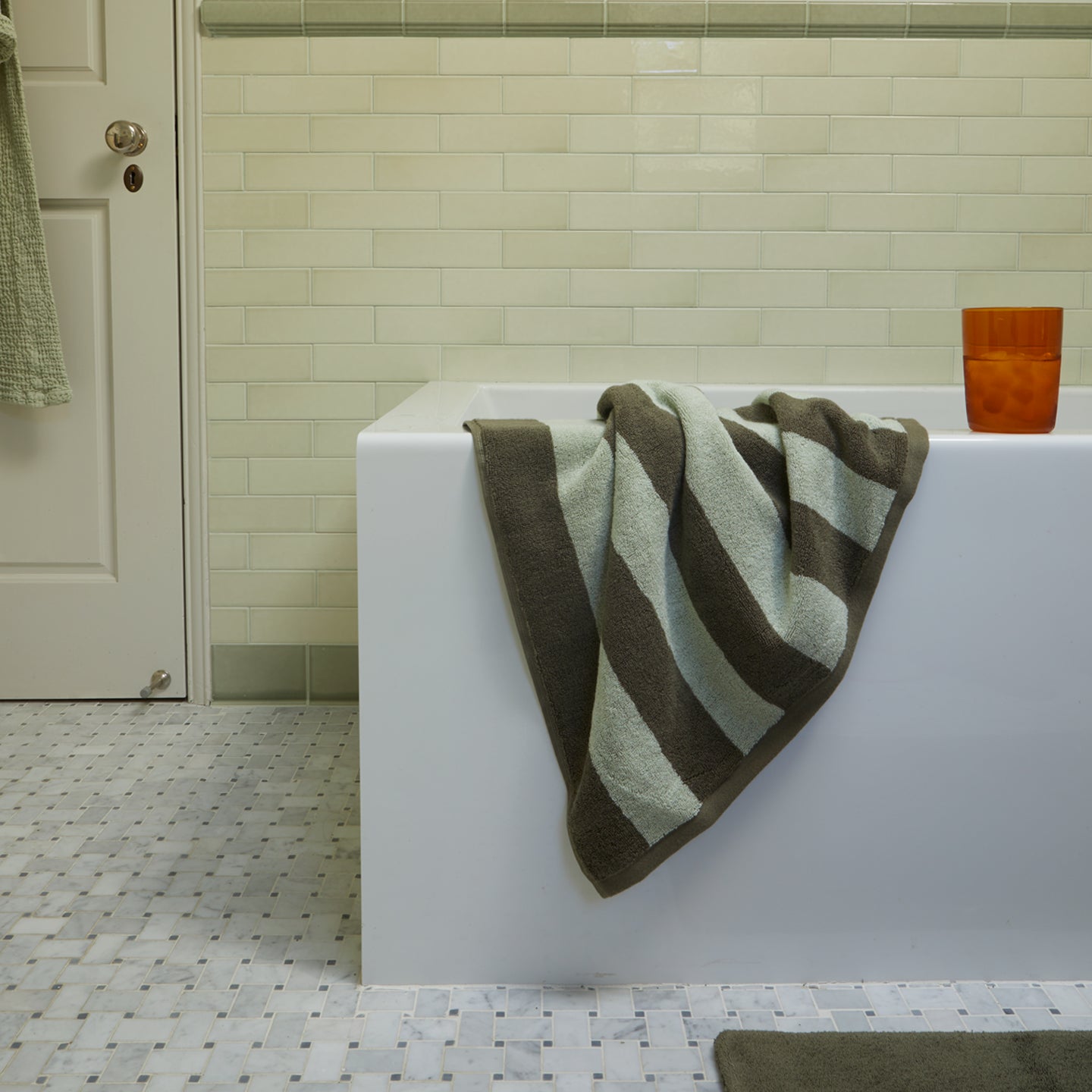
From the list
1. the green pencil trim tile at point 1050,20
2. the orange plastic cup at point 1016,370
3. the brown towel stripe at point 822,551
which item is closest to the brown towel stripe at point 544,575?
the brown towel stripe at point 822,551

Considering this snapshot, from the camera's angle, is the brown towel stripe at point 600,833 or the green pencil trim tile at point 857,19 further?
the green pencil trim tile at point 857,19

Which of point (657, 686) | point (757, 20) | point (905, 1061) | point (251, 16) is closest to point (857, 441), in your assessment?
point (657, 686)

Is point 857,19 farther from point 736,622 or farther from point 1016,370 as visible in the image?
point 736,622

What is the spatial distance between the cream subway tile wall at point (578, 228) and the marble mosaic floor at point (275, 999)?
776 millimetres

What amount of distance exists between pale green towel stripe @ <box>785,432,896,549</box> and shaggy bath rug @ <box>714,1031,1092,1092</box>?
1.72ft

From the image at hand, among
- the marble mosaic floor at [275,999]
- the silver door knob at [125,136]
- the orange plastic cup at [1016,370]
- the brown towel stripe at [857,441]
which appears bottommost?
the marble mosaic floor at [275,999]

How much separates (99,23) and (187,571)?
1084 millimetres

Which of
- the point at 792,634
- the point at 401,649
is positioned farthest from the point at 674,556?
the point at 401,649

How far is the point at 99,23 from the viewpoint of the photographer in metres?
2.21

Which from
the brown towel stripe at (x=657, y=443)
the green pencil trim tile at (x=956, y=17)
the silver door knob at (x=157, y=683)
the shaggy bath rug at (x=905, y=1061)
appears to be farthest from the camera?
the silver door knob at (x=157, y=683)

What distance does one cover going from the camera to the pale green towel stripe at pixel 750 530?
1210mm

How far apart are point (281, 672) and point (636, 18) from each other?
1.50 metres

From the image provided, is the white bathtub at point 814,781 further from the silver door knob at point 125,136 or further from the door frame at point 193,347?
the silver door knob at point 125,136

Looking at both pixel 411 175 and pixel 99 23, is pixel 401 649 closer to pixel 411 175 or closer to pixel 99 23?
pixel 411 175
